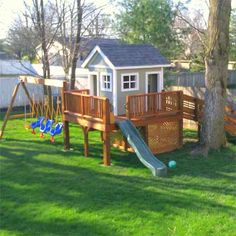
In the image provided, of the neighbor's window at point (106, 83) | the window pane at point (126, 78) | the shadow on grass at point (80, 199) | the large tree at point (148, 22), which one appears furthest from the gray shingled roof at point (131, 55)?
the large tree at point (148, 22)

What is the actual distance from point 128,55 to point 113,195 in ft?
19.0

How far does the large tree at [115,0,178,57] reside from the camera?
20359 mm

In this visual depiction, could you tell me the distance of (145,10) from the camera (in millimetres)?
20500

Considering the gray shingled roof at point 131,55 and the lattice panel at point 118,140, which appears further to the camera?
the lattice panel at point 118,140

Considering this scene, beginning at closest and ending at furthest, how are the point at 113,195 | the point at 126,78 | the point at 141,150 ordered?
the point at 113,195, the point at 141,150, the point at 126,78

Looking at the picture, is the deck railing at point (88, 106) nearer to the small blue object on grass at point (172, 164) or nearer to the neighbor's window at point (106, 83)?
the neighbor's window at point (106, 83)

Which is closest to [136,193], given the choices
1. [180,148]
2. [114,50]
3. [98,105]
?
[98,105]

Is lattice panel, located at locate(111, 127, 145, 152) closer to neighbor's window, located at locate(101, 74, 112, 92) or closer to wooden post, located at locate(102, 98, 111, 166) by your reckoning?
neighbor's window, located at locate(101, 74, 112, 92)

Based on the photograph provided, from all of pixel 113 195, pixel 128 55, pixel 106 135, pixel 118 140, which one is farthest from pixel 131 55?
pixel 113 195

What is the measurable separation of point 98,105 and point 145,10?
1099 centimetres

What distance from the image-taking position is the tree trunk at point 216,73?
36.3 feet

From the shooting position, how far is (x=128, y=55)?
1269 cm

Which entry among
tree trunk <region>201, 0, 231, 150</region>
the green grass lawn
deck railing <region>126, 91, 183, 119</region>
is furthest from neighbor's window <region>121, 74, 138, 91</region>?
tree trunk <region>201, 0, 231, 150</region>

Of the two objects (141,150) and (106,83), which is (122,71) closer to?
(106,83)
